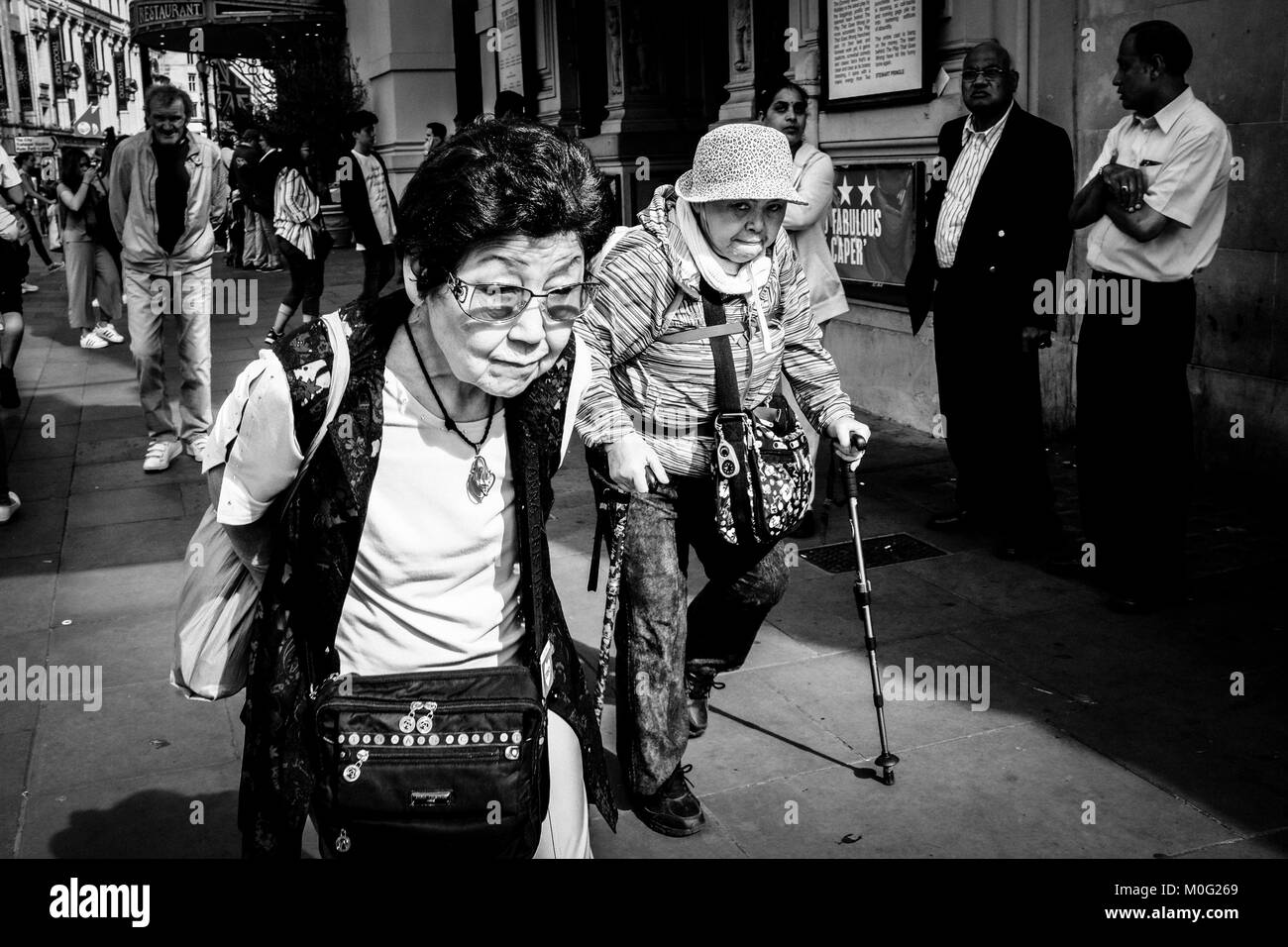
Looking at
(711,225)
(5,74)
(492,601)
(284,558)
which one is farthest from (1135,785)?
(5,74)

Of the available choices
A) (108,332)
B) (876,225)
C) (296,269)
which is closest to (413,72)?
(108,332)

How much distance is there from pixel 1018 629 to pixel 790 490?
183 centimetres

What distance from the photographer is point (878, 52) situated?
845cm

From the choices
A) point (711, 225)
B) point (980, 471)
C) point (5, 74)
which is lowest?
point (980, 471)

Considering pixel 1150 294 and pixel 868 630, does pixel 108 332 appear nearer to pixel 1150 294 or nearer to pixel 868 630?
pixel 1150 294

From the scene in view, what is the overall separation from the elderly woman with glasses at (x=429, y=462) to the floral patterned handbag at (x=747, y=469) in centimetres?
136

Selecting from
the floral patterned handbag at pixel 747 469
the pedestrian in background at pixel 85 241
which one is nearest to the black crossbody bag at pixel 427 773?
the floral patterned handbag at pixel 747 469

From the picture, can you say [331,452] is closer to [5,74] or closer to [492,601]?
[492,601]

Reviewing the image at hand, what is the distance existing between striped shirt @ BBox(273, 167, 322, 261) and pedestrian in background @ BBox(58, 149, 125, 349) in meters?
1.49

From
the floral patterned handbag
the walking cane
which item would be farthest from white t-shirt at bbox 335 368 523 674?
the walking cane

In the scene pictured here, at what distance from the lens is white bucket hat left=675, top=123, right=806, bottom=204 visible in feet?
11.6

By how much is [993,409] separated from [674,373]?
296cm

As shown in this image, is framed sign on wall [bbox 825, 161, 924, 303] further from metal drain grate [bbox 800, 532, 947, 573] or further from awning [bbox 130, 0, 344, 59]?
awning [bbox 130, 0, 344, 59]
